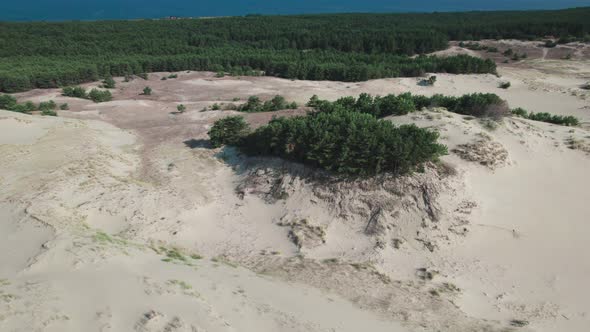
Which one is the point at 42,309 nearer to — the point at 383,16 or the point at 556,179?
the point at 556,179

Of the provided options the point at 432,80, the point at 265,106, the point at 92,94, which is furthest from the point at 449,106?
the point at 92,94

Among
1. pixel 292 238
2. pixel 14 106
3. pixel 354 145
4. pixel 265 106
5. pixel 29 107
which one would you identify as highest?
pixel 354 145

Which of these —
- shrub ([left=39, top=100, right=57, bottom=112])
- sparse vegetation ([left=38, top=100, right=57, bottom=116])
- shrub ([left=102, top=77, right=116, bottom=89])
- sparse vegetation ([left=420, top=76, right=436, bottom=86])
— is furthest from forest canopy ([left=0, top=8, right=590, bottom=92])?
sparse vegetation ([left=38, top=100, right=57, bottom=116])

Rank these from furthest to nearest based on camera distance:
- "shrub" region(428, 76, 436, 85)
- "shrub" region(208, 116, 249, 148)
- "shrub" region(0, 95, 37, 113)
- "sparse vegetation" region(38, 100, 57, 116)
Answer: "shrub" region(428, 76, 436, 85)
"shrub" region(0, 95, 37, 113)
"sparse vegetation" region(38, 100, 57, 116)
"shrub" region(208, 116, 249, 148)

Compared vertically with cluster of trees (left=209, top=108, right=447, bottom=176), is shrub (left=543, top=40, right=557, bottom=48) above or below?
above

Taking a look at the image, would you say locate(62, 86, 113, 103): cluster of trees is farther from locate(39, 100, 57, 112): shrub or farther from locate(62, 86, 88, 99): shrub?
locate(39, 100, 57, 112): shrub

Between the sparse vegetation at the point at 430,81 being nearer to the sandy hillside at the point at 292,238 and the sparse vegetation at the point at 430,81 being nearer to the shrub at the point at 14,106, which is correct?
the sandy hillside at the point at 292,238

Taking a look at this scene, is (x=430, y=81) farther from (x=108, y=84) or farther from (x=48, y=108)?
(x=108, y=84)
